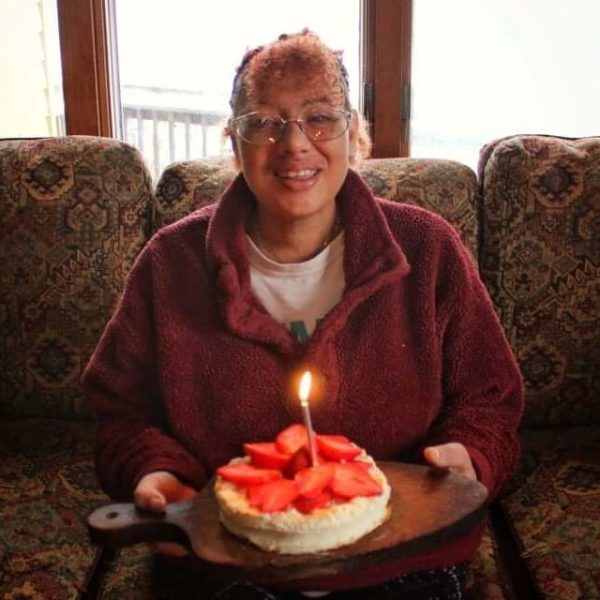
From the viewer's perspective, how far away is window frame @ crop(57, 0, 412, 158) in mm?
2109

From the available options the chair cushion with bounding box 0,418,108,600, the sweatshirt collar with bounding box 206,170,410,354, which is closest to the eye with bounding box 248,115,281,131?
the sweatshirt collar with bounding box 206,170,410,354

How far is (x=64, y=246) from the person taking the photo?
5.94 ft

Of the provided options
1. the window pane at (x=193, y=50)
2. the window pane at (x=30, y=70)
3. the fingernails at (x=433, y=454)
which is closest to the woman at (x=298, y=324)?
the fingernails at (x=433, y=454)

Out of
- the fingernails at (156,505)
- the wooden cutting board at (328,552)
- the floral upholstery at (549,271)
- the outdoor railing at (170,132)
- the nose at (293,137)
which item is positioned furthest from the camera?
the outdoor railing at (170,132)

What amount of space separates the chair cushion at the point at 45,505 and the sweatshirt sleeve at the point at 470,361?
2.12ft

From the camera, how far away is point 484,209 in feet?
5.80

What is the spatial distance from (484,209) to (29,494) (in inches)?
44.6

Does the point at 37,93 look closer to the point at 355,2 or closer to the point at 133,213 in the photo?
the point at 133,213

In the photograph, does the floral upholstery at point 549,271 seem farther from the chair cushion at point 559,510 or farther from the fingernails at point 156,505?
the fingernails at point 156,505

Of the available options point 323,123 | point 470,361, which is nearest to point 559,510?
point 470,361

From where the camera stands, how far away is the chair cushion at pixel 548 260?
1714 millimetres

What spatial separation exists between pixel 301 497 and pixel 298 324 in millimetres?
453

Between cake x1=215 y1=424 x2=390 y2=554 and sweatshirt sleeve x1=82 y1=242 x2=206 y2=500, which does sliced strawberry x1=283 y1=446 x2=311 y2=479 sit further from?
sweatshirt sleeve x1=82 y1=242 x2=206 y2=500

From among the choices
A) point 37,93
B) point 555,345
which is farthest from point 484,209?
point 37,93
